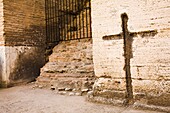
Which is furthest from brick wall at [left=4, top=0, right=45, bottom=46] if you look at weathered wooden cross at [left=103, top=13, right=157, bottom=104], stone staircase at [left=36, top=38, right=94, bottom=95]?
weathered wooden cross at [left=103, top=13, right=157, bottom=104]

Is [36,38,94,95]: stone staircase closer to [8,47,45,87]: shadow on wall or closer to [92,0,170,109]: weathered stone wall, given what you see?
[8,47,45,87]: shadow on wall

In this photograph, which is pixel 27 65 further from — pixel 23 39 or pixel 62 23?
pixel 62 23

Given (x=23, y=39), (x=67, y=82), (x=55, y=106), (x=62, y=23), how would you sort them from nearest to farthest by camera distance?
(x=55, y=106), (x=67, y=82), (x=23, y=39), (x=62, y=23)

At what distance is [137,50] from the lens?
2602 mm

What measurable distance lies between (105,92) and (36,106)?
1.13 m

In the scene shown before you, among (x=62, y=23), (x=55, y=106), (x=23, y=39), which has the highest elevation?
(x=62, y=23)

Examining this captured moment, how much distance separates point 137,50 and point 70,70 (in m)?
2.23

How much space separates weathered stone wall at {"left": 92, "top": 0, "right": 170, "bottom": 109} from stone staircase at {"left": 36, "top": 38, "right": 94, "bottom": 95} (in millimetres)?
931

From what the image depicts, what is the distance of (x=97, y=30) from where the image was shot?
9.86ft

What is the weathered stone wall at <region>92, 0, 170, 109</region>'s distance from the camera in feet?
7.82

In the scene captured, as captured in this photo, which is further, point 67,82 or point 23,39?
point 23,39

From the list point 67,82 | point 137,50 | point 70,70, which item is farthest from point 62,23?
point 137,50

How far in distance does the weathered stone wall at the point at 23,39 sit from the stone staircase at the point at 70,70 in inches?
25.6

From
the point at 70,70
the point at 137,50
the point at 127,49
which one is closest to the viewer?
the point at 137,50
